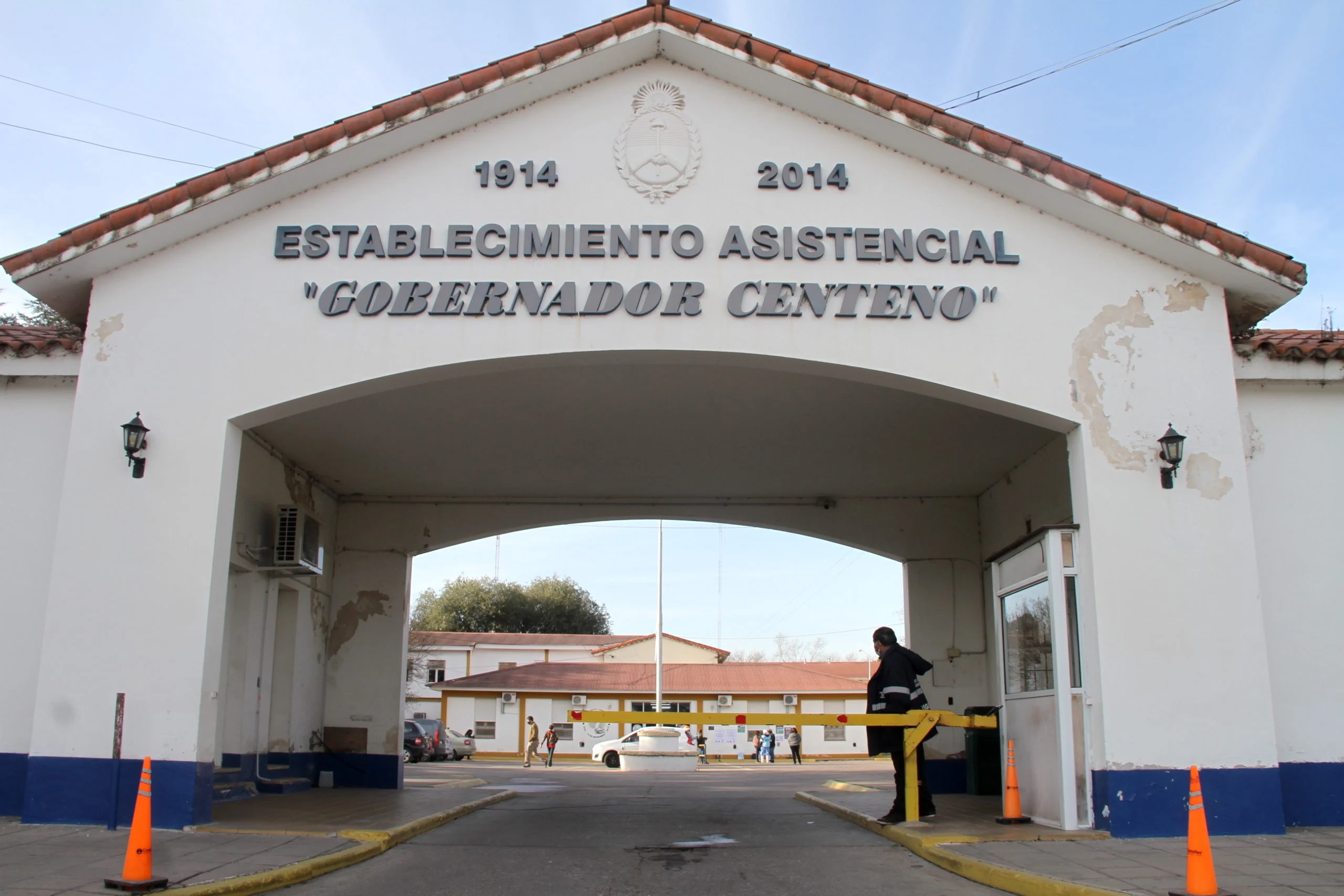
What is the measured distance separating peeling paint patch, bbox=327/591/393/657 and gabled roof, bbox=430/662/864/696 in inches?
982

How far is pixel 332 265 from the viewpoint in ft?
31.7

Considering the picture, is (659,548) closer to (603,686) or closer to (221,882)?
(603,686)


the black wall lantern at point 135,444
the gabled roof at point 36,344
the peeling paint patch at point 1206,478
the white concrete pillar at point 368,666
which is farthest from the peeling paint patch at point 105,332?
the peeling paint patch at point 1206,478

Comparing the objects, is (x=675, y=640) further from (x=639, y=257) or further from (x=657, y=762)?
(x=639, y=257)

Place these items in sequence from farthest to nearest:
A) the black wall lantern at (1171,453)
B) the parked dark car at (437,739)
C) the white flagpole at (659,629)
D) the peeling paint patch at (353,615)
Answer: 1. the white flagpole at (659,629)
2. the parked dark car at (437,739)
3. the peeling paint patch at (353,615)
4. the black wall lantern at (1171,453)

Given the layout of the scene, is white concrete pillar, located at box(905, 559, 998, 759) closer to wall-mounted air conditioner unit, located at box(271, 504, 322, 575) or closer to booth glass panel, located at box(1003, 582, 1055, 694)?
booth glass panel, located at box(1003, 582, 1055, 694)

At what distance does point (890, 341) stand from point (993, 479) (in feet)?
18.6

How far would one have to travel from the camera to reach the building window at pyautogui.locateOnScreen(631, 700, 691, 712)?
40562 mm

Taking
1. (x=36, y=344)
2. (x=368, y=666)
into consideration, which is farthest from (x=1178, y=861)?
(x=368, y=666)

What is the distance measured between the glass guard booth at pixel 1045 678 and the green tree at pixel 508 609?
48520mm

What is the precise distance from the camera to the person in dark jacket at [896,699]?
9539 millimetres

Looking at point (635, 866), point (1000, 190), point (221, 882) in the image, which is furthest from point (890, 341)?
point (221, 882)

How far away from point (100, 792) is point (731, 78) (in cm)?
832

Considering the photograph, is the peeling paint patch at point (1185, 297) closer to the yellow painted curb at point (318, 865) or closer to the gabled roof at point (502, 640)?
the yellow painted curb at point (318, 865)
